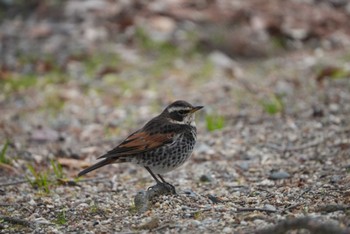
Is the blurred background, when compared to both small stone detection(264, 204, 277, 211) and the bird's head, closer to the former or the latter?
the bird's head

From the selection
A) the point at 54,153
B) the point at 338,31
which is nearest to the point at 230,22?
the point at 338,31

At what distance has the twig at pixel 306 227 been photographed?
14.3ft

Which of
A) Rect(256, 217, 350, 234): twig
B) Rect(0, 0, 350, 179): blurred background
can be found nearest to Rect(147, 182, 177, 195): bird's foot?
Rect(256, 217, 350, 234): twig

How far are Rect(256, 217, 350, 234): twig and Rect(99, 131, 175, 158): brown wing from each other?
2.30 m

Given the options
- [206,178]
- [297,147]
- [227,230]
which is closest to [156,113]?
[297,147]

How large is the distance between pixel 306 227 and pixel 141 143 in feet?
8.81

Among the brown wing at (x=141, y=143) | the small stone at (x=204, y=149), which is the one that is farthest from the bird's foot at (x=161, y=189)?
the small stone at (x=204, y=149)

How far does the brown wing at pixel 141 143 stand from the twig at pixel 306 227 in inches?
90.4

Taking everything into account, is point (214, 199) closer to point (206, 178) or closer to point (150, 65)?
point (206, 178)

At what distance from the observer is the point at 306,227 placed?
14.6 feet

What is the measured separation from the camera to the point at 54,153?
867cm

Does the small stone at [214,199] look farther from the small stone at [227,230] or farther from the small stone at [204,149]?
the small stone at [204,149]

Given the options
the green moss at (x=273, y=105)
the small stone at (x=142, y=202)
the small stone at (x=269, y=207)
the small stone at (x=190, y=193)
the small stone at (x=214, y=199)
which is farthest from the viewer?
the green moss at (x=273, y=105)

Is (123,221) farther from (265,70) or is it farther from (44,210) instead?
(265,70)
